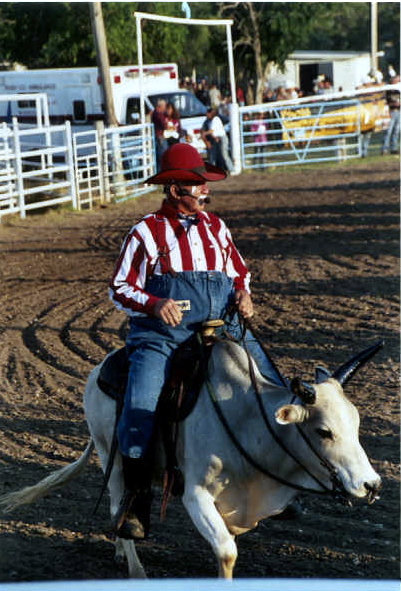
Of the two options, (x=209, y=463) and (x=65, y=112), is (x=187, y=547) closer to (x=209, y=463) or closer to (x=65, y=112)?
(x=209, y=463)

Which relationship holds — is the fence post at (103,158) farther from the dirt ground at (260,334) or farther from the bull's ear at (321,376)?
the bull's ear at (321,376)

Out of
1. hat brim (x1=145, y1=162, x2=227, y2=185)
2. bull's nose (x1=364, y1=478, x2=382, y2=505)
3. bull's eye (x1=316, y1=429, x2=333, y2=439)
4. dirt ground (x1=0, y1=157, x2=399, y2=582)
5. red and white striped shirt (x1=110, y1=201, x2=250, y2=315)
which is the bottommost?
dirt ground (x1=0, y1=157, x2=399, y2=582)

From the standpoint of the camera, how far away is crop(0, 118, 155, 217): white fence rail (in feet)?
60.2

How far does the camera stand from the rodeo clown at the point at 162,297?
4.59 metres

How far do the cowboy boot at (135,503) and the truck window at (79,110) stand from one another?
954 inches

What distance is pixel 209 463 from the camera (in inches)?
174

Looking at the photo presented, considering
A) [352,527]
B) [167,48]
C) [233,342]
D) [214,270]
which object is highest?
[167,48]

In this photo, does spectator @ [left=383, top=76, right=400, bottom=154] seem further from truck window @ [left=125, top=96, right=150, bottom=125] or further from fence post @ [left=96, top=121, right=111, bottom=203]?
fence post @ [left=96, top=121, right=111, bottom=203]

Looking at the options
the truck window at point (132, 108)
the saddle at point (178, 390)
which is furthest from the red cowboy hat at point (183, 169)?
the truck window at point (132, 108)

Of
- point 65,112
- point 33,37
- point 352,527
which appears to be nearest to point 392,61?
point 33,37

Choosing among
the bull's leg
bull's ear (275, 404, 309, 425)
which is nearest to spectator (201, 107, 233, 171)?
the bull's leg

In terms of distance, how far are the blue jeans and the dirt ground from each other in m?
0.92

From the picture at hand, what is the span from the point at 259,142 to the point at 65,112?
22.1ft

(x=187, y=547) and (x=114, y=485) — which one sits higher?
(x=114, y=485)
